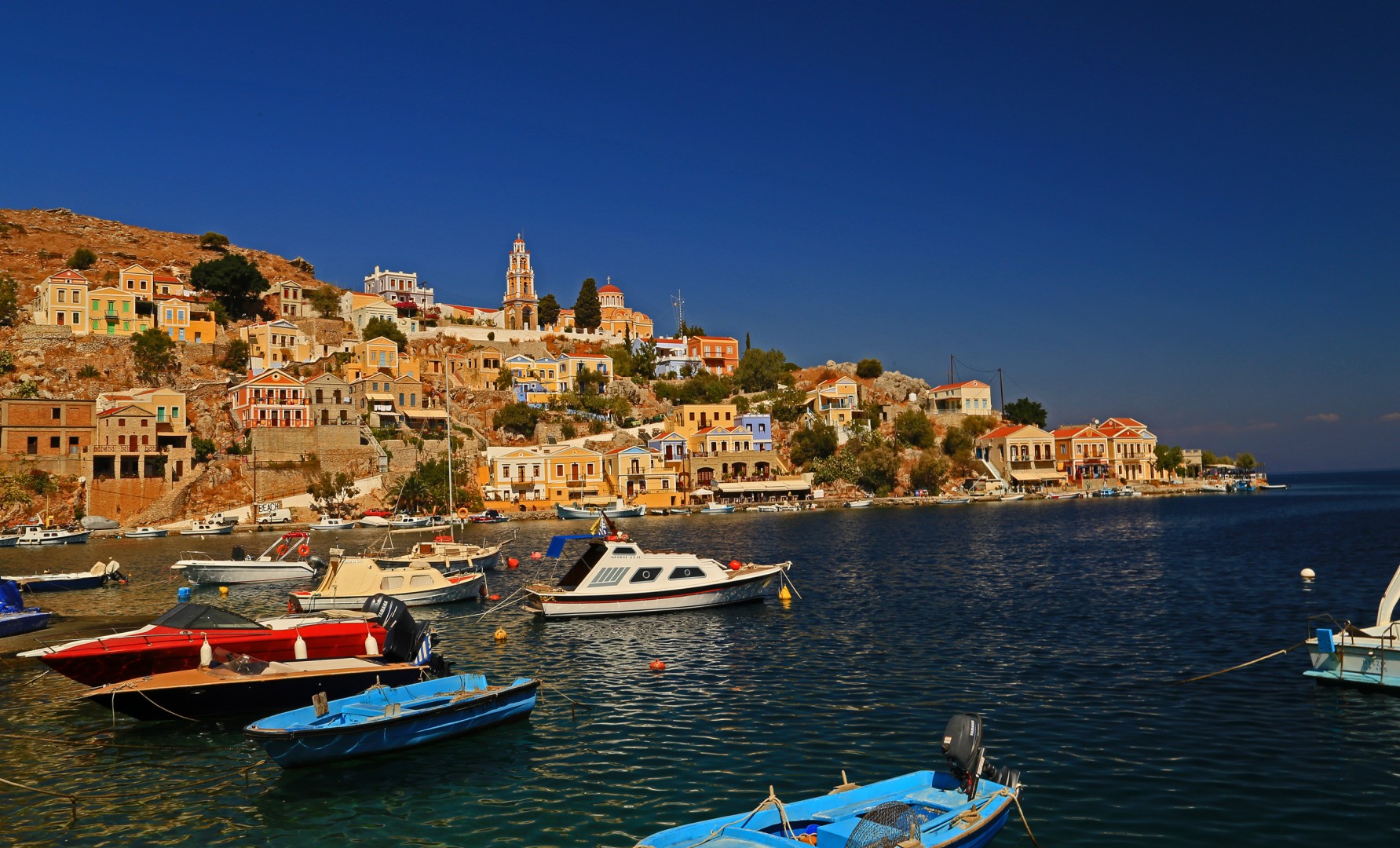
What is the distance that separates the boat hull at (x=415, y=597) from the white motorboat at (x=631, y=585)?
5.30m

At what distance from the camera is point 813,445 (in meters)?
117

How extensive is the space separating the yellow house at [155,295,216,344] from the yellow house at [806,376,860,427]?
253 ft

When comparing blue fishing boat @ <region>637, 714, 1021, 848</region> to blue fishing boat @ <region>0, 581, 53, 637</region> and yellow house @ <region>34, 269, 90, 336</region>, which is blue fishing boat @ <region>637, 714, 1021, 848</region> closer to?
blue fishing boat @ <region>0, 581, 53, 637</region>

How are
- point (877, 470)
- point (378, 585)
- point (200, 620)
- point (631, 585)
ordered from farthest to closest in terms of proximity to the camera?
point (877, 470) < point (378, 585) < point (631, 585) < point (200, 620)

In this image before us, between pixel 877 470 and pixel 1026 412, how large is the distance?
41.9 m

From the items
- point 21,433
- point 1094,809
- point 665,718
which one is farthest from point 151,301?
point 1094,809

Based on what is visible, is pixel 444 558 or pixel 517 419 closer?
pixel 444 558

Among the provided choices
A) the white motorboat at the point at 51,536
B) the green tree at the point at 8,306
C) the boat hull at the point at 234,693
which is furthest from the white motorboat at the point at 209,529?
the boat hull at the point at 234,693

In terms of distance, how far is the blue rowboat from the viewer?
15.2 meters

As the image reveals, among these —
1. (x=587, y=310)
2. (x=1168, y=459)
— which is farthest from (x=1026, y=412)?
(x=587, y=310)

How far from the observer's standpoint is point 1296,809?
13.3 meters

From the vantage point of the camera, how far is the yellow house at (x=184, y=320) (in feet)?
347

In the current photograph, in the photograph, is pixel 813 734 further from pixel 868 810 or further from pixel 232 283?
pixel 232 283

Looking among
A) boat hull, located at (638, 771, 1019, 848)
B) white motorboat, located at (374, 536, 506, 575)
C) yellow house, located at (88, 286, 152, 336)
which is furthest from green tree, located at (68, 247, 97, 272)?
boat hull, located at (638, 771, 1019, 848)
